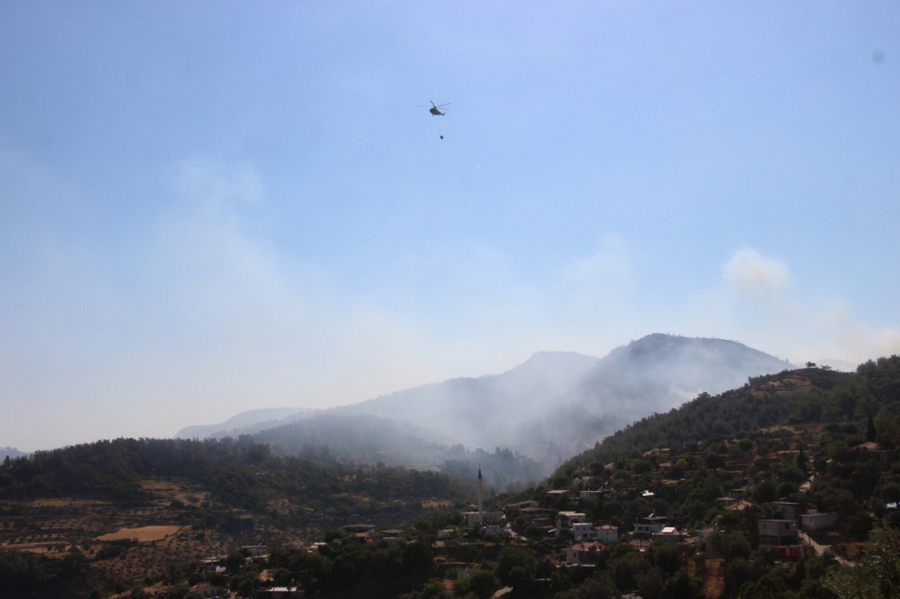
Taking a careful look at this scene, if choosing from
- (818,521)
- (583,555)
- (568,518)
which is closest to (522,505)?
(568,518)

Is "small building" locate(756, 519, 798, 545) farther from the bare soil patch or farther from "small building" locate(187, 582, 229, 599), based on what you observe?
the bare soil patch

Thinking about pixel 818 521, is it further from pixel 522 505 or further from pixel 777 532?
pixel 522 505

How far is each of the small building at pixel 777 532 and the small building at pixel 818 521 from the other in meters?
0.62

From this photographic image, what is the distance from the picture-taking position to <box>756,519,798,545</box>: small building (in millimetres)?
32562

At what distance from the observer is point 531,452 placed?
179m

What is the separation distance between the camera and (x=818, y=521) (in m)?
33.7

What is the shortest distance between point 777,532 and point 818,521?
7.35ft

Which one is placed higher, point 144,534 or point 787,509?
point 144,534

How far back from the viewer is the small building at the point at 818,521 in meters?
33.6

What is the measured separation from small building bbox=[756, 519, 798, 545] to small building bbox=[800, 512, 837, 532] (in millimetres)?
618

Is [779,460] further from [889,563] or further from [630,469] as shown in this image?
[889,563]

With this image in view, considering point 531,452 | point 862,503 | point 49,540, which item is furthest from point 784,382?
point 531,452

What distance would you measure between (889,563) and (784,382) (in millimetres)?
64007

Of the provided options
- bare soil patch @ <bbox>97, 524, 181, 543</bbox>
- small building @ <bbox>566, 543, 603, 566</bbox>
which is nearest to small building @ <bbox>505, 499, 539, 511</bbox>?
small building @ <bbox>566, 543, 603, 566</bbox>
